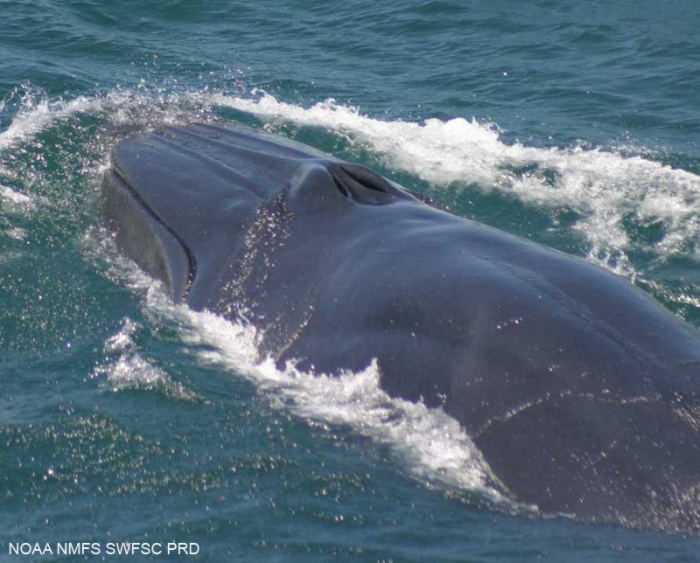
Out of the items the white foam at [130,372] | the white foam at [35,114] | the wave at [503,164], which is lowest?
the white foam at [130,372]

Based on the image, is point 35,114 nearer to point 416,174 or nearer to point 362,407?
point 416,174

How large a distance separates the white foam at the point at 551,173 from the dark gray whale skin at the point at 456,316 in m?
4.52

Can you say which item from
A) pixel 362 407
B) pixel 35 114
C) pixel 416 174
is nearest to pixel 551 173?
pixel 416 174

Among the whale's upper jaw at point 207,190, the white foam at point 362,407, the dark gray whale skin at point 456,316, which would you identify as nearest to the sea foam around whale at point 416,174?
the white foam at point 362,407

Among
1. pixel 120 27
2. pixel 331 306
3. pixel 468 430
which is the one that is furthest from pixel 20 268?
pixel 120 27

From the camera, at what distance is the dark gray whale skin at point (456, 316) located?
7340mm

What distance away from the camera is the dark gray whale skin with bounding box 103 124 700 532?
7.34 meters

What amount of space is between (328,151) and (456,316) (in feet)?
32.4

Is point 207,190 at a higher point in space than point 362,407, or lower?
higher

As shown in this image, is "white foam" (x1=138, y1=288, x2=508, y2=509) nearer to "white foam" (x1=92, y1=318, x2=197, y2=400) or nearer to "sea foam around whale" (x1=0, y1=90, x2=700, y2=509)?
"sea foam around whale" (x1=0, y1=90, x2=700, y2=509)

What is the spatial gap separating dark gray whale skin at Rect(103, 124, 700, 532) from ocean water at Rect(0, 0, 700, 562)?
0.23 meters

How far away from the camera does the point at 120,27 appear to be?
27.1 metres

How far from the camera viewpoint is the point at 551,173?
17.0 metres

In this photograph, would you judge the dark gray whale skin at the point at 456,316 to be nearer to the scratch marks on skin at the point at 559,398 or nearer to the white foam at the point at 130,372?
the scratch marks on skin at the point at 559,398
